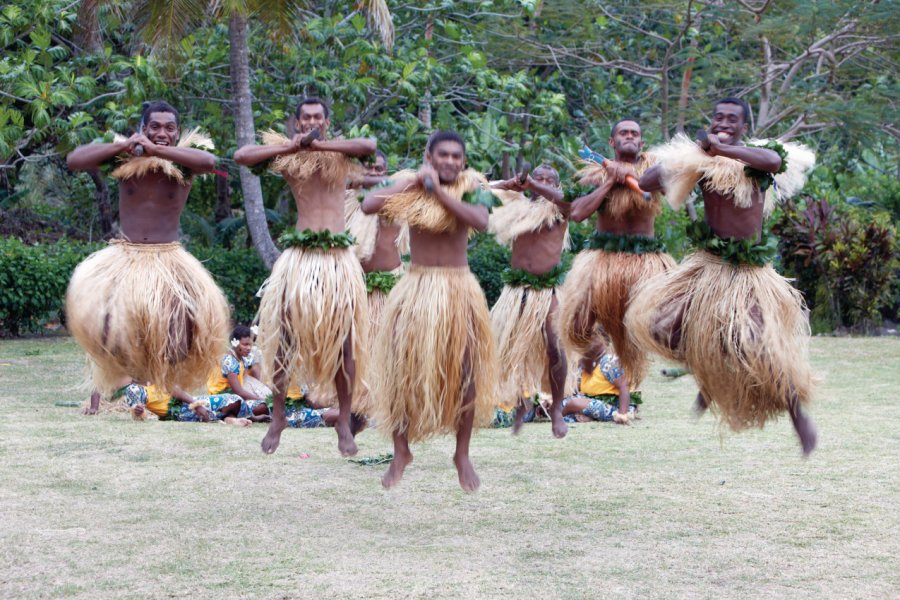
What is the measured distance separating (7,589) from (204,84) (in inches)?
281

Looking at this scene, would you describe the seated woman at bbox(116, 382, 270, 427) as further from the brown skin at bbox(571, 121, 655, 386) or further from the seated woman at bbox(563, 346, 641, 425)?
the brown skin at bbox(571, 121, 655, 386)

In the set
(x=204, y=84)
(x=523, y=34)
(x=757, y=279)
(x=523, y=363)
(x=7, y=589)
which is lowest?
(x=7, y=589)

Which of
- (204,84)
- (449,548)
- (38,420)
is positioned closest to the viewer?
(449,548)

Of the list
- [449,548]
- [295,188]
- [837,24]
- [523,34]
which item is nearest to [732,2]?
[837,24]

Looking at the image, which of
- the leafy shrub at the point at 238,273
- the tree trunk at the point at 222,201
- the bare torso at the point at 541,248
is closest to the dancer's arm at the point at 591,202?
the bare torso at the point at 541,248

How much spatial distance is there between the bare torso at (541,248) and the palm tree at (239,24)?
3.33m

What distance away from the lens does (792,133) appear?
12.1 m

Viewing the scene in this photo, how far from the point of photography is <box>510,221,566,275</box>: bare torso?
5613mm

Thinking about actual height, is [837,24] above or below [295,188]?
above

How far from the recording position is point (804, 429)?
13.7ft

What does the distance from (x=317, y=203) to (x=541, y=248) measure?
1.37 m

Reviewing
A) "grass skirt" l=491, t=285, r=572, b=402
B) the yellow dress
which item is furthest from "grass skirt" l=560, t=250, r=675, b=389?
the yellow dress

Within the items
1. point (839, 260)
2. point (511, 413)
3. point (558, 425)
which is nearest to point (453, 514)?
point (558, 425)

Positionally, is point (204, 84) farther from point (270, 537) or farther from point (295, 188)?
point (270, 537)
